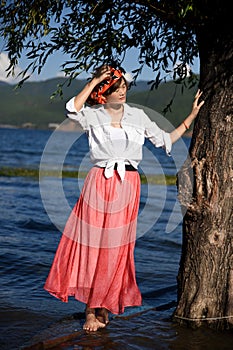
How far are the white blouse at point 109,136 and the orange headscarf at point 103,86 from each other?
8 centimetres

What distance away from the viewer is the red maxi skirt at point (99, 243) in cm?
540

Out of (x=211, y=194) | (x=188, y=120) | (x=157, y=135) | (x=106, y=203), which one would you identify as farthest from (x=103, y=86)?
(x=211, y=194)

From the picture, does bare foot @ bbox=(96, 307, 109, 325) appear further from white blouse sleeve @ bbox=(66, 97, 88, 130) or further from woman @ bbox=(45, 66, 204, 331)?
white blouse sleeve @ bbox=(66, 97, 88, 130)

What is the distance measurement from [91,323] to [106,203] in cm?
115

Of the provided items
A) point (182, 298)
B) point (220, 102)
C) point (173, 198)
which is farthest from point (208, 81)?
point (173, 198)

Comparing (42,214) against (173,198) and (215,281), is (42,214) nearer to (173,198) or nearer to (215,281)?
(173,198)

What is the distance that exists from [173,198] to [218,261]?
51.6 ft

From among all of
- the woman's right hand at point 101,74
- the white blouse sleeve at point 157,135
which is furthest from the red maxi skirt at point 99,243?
the woman's right hand at point 101,74

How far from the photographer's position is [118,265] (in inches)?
218

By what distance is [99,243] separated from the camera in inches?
215

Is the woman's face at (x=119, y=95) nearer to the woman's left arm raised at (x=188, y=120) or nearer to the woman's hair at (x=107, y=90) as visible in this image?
the woman's hair at (x=107, y=90)

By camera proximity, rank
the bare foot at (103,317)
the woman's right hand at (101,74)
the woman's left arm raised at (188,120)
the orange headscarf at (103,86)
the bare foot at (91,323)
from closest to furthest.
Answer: the woman's right hand at (101,74), the orange headscarf at (103,86), the woman's left arm raised at (188,120), the bare foot at (91,323), the bare foot at (103,317)

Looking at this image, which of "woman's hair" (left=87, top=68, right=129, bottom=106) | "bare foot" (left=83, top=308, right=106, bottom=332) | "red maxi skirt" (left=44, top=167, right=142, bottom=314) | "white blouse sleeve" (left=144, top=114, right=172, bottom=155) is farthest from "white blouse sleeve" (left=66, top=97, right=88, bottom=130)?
"bare foot" (left=83, top=308, right=106, bottom=332)

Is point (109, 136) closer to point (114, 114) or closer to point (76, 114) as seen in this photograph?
point (114, 114)
